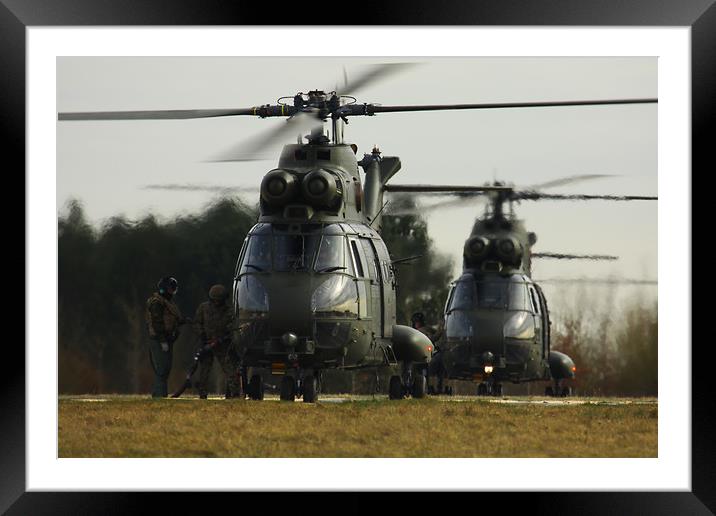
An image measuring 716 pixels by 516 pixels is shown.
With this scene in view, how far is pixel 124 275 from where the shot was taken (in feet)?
81.4

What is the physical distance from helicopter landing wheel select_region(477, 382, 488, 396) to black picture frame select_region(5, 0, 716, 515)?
1519 cm

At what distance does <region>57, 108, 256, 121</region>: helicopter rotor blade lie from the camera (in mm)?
17812

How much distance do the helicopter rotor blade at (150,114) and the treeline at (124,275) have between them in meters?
2.91

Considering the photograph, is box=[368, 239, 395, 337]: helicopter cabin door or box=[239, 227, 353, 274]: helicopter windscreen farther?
box=[368, 239, 395, 337]: helicopter cabin door

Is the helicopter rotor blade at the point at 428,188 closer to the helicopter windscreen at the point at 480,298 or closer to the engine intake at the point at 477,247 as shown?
the engine intake at the point at 477,247

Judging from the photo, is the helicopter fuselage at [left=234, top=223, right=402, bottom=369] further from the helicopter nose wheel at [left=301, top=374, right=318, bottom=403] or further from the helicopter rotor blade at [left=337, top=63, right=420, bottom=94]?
the helicopter rotor blade at [left=337, top=63, right=420, bottom=94]

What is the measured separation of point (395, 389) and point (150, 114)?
608 cm

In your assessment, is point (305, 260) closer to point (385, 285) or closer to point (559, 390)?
point (385, 285)

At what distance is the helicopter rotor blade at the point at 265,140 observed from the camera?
17.5 metres

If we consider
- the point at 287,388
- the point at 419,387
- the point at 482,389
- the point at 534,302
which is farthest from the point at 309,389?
the point at 482,389

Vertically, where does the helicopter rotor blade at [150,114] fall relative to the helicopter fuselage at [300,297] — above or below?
above

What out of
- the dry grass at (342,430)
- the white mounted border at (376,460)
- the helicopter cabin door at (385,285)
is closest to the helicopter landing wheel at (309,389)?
→ the dry grass at (342,430)

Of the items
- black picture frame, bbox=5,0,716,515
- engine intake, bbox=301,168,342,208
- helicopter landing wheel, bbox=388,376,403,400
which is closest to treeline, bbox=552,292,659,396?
helicopter landing wheel, bbox=388,376,403,400

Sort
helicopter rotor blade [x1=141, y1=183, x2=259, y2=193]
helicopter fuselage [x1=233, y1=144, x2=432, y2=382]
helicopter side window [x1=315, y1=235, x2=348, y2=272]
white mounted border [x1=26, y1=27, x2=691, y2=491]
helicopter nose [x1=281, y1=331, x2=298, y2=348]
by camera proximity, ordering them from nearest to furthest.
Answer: white mounted border [x1=26, y1=27, x2=691, y2=491]
helicopter nose [x1=281, y1=331, x2=298, y2=348]
helicopter fuselage [x1=233, y1=144, x2=432, y2=382]
helicopter side window [x1=315, y1=235, x2=348, y2=272]
helicopter rotor blade [x1=141, y1=183, x2=259, y2=193]
